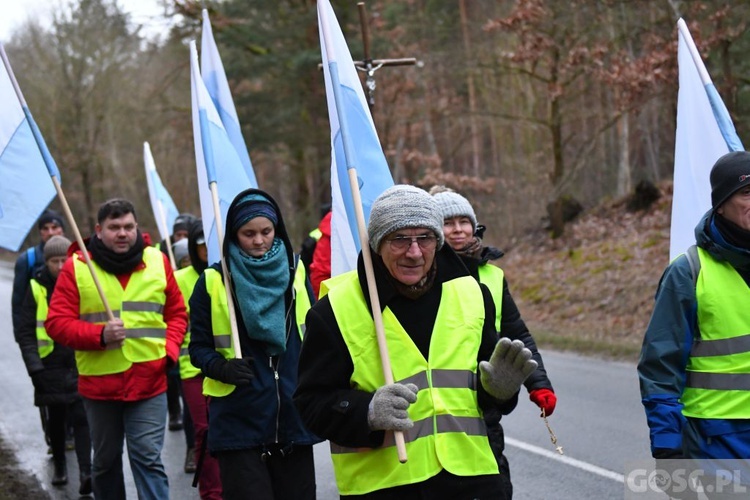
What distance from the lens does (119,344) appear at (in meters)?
6.10

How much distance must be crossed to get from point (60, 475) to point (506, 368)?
228 inches

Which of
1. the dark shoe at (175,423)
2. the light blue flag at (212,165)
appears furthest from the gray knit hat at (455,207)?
the dark shoe at (175,423)

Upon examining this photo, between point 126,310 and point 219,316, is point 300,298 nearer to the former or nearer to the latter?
point 219,316

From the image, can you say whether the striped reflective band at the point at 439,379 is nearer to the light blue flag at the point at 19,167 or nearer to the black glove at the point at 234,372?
the black glove at the point at 234,372

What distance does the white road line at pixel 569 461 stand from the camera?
720cm

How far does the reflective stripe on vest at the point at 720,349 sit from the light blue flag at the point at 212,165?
10.2 feet

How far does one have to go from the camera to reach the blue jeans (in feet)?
19.6

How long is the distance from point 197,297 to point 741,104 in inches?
583

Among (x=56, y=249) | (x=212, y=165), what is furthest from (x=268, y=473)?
(x=56, y=249)

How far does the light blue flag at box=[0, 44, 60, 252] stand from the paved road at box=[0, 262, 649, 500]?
236 cm

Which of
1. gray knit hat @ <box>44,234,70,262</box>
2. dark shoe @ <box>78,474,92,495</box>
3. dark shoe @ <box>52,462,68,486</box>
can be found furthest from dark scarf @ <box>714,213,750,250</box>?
dark shoe @ <box>52,462,68,486</box>

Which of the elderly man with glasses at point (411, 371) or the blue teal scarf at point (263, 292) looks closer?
the elderly man with glasses at point (411, 371)

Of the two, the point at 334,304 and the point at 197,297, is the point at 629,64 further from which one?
the point at 334,304

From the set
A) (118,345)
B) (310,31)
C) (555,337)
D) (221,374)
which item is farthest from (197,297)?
(310,31)
